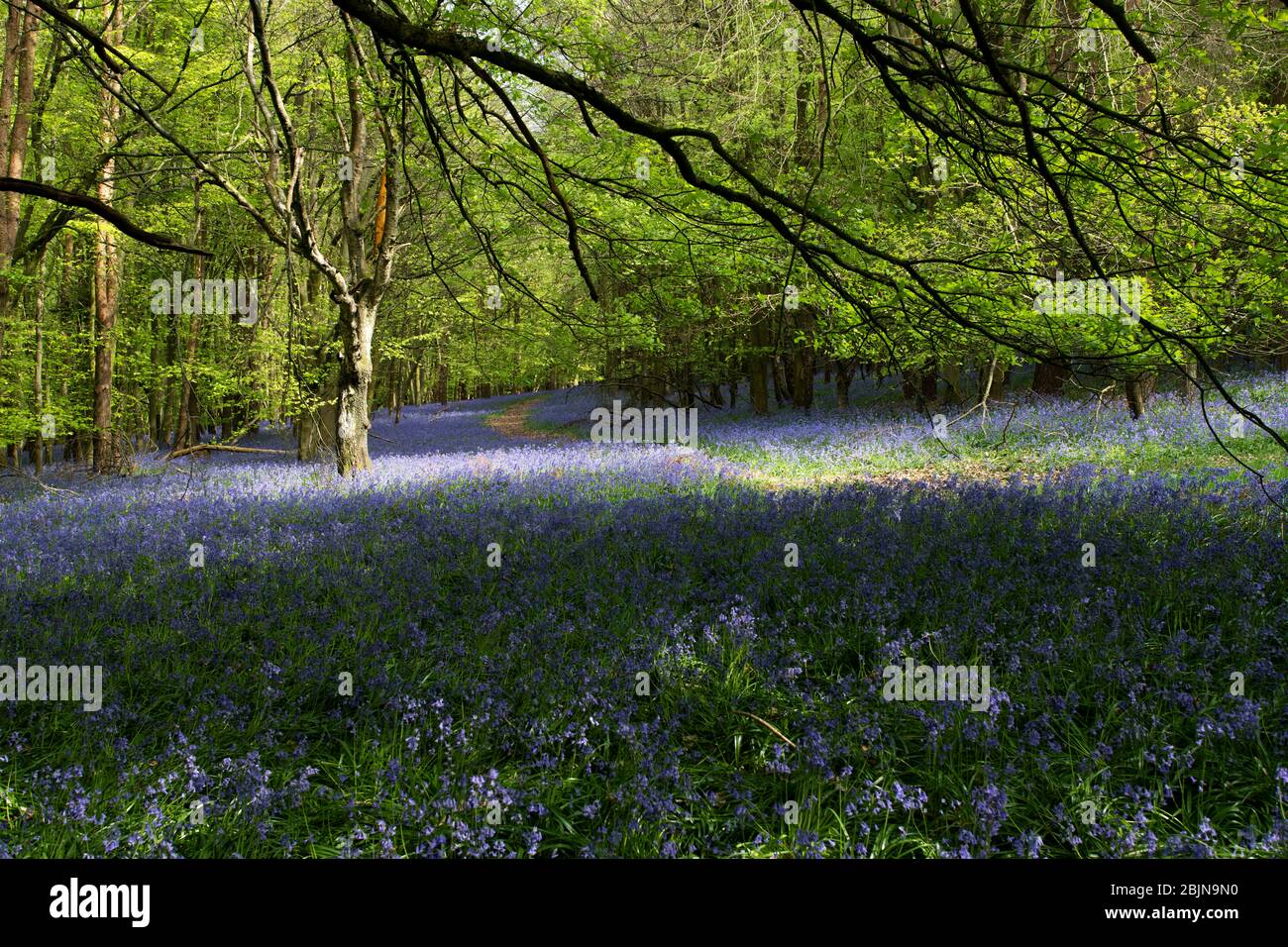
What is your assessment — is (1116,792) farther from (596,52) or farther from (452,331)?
(452,331)

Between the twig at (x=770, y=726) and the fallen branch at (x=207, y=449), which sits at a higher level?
the fallen branch at (x=207, y=449)

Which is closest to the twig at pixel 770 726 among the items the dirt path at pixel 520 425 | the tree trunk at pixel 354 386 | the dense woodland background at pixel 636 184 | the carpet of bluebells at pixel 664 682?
the carpet of bluebells at pixel 664 682

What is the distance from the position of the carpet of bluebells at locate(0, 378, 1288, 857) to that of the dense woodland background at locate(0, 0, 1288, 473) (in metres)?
1.40

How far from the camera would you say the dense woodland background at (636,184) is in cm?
235

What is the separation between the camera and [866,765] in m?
3.33

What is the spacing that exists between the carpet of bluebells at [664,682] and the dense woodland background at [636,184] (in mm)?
1404

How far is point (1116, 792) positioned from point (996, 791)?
0.78 m

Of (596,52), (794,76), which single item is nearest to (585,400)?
(794,76)

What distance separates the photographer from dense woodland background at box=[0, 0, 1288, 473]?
7.72 feet

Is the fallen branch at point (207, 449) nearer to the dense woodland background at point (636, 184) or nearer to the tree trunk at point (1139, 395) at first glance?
the dense woodland background at point (636, 184)

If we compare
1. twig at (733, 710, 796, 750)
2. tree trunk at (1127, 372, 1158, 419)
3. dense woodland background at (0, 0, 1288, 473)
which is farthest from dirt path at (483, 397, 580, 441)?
twig at (733, 710, 796, 750)

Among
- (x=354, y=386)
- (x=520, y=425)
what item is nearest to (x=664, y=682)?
(x=354, y=386)

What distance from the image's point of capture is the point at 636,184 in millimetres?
3244

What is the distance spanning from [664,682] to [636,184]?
265 cm
